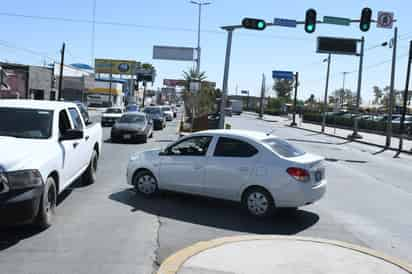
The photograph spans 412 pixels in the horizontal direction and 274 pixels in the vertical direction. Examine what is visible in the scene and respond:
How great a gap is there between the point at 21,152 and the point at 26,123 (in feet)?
5.44

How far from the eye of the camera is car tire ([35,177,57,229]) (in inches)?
252

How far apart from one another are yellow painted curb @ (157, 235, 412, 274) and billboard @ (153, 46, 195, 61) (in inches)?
1990

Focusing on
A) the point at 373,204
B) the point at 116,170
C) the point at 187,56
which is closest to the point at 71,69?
the point at 187,56

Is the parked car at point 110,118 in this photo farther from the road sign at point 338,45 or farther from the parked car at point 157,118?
the road sign at point 338,45

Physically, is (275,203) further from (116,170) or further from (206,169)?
(116,170)

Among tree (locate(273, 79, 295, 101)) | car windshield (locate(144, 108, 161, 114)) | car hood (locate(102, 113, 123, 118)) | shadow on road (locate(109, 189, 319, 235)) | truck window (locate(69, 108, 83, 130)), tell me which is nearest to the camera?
shadow on road (locate(109, 189, 319, 235))

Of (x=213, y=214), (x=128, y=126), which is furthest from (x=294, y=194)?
(x=128, y=126)

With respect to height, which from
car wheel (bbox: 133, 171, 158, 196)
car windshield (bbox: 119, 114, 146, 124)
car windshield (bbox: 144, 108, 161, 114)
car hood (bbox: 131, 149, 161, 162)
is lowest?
car wheel (bbox: 133, 171, 158, 196)

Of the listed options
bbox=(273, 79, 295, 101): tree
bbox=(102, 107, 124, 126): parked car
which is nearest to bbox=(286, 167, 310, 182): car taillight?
bbox=(102, 107, 124, 126): parked car

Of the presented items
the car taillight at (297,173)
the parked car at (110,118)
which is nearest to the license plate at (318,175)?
the car taillight at (297,173)

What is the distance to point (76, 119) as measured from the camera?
947 cm

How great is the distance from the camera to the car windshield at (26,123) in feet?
24.5

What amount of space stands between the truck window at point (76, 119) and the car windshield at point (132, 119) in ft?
43.2

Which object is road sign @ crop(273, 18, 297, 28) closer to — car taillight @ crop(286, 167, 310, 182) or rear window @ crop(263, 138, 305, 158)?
rear window @ crop(263, 138, 305, 158)
